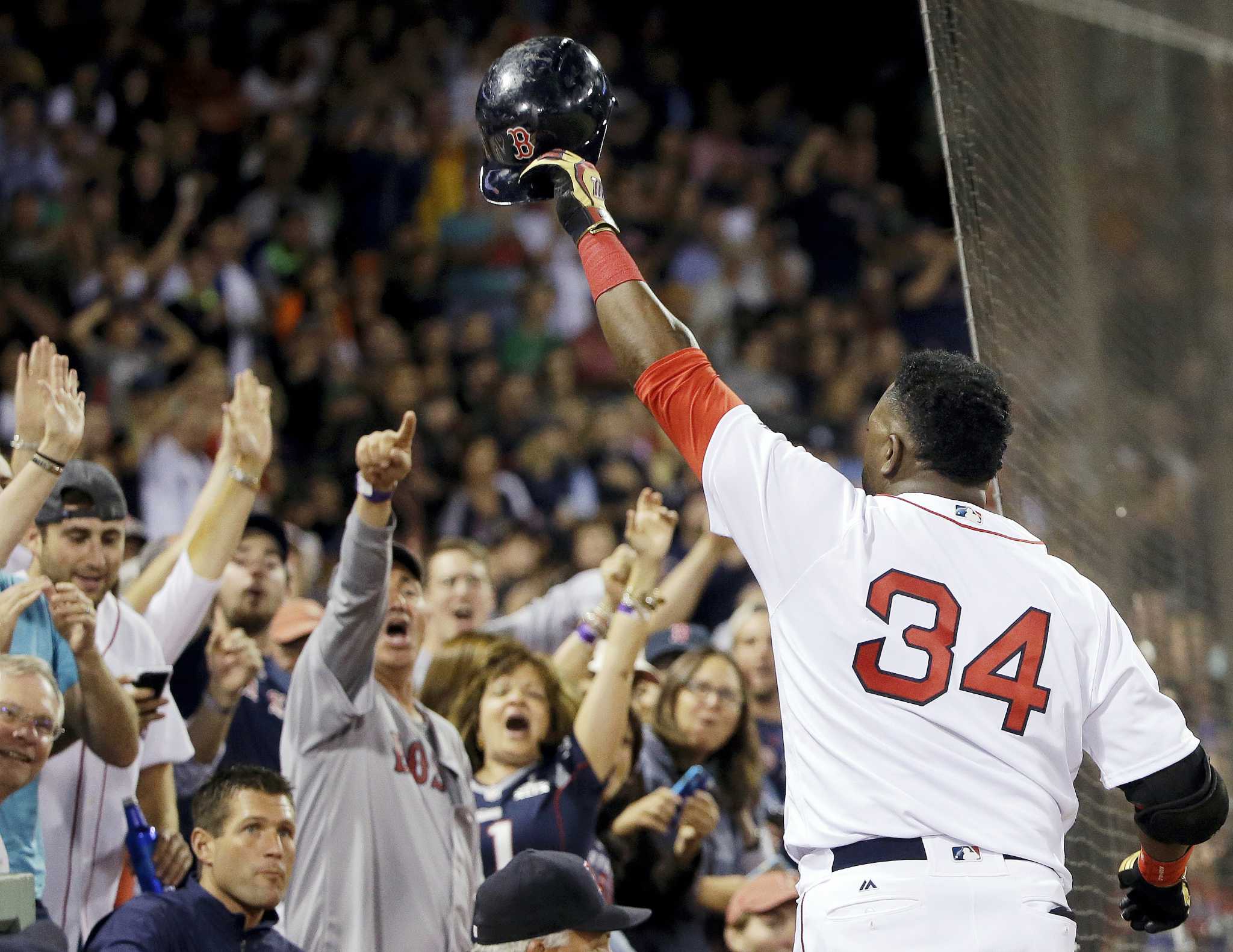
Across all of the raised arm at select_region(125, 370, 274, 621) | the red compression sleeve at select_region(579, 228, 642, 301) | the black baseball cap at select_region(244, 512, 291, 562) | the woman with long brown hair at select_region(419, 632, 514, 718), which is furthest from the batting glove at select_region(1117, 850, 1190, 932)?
the black baseball cap at select_region(244, 512, 291, 562)

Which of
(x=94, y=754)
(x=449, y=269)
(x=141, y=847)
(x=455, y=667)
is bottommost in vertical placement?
(x=141, y=847)

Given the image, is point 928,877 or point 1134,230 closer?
point 928,877

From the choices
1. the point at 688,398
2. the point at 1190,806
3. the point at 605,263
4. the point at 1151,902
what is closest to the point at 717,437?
the point at 688,398

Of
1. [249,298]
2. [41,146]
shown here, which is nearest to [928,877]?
[249,298]

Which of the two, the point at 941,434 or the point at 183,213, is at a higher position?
the point at 183,213

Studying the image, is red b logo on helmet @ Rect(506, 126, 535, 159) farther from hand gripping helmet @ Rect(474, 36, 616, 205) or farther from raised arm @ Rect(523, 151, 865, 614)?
raised arm @ Rect(523, 151, 865, 614)

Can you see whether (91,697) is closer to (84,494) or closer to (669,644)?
(84,494)

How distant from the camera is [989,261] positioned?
168 inches

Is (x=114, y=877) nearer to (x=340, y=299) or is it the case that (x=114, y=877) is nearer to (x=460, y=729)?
(x=460, y=729)

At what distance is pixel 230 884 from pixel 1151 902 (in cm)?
205

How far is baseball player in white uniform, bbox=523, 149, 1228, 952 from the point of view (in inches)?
98.8

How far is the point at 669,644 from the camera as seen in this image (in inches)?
230

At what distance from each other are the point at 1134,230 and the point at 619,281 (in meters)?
6.46

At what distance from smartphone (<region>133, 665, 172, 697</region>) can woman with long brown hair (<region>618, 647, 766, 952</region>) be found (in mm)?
1533
